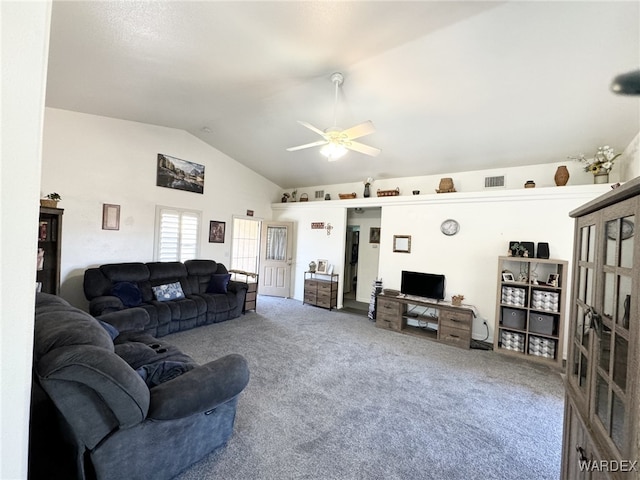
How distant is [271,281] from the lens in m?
6.96

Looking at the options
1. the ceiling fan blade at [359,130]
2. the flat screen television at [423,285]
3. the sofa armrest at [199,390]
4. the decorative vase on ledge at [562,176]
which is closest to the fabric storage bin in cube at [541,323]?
the flat screen television at [423,285]

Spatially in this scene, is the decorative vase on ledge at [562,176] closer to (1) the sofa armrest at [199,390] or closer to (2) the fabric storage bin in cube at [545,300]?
(2) the fabric storage bin in cube at [545,300]

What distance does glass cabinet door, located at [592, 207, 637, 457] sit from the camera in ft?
2.64

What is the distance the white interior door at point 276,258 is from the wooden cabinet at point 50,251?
395cm

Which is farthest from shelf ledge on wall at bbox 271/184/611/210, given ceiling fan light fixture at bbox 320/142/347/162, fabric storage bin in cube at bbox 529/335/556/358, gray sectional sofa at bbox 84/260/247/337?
gray sectional sofa at bbox 84/260/247/337

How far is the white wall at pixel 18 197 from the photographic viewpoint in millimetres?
673

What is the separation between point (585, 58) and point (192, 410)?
4.33m

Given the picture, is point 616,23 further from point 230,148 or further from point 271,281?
point 271,281

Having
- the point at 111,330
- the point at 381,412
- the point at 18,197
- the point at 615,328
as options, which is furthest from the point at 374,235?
the point at 18,197

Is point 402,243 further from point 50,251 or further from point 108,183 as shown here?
point 50,251

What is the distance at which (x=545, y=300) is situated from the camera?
3.76 meters

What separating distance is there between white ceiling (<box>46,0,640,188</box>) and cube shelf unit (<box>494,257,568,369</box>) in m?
1.70

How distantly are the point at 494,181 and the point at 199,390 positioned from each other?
16.6 feet

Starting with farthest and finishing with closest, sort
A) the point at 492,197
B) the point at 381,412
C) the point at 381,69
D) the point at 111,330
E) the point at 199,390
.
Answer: the point at 492,197, the point at 381,69, the point at 111,330, the point at 381,412, the point at 199,390
